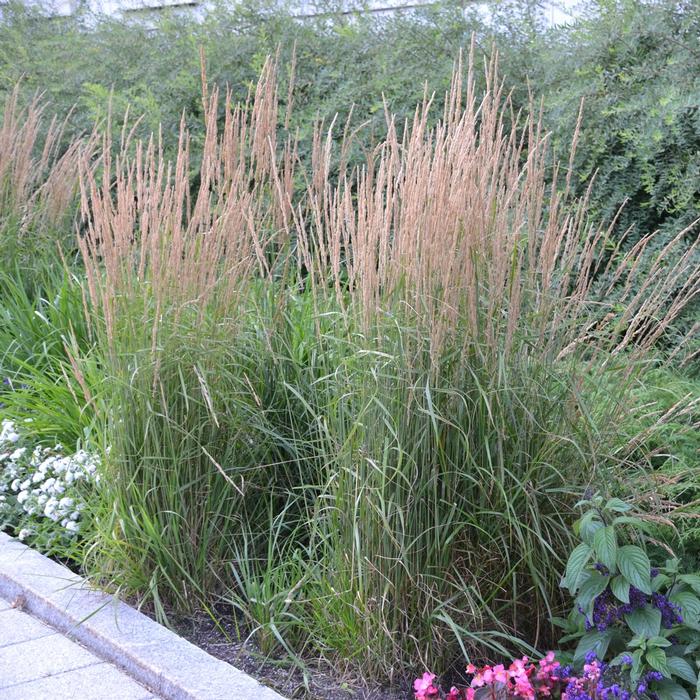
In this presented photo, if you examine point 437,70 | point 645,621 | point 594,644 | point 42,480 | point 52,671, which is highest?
point 437,70

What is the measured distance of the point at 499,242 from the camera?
303 cm

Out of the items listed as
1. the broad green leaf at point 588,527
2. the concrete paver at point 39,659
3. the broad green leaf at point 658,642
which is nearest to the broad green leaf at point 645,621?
the broad green leaf at point 658,642

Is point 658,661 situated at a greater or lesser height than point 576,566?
lesser

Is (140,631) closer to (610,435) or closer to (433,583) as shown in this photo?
(433,583)

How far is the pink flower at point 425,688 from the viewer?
2818mm

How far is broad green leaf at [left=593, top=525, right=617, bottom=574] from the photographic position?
2756mm

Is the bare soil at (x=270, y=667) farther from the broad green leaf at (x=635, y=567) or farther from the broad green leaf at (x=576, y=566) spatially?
the broad green leaf at (x=635, y=567)

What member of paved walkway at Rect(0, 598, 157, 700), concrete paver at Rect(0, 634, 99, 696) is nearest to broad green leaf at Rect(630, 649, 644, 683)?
paved walkway at Rect(0, 598, 157, 700)

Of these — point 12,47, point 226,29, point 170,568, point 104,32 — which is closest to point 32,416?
point 170,568

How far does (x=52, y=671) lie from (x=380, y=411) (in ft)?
4.63

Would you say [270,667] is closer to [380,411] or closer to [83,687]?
[83,687]

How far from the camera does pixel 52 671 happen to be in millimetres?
3283

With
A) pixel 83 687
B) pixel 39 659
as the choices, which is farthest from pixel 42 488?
pixel 83 687

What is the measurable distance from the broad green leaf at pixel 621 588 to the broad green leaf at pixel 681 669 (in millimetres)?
210
